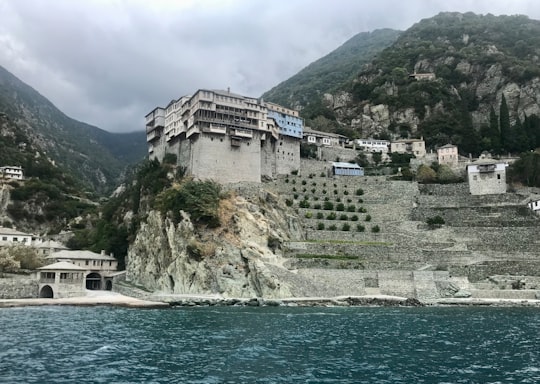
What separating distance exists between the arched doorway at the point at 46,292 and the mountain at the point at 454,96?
2332 inches

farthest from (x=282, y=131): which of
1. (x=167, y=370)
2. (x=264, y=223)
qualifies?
(x=167, y=370)

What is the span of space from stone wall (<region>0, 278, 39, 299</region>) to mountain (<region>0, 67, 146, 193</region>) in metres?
82.2

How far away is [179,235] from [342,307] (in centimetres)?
1827

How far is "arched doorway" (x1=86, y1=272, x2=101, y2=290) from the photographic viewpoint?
63.2m

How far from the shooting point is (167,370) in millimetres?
18750

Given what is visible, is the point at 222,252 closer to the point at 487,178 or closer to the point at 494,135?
the point at 487,178

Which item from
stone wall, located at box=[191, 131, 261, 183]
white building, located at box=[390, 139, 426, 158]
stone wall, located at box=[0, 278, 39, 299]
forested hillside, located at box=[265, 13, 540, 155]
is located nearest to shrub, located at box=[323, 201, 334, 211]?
stone wall, located at box=[191, 131, 261, 183]

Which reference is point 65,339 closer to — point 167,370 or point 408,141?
point 167,370

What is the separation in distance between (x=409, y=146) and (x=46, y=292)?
2269 inches

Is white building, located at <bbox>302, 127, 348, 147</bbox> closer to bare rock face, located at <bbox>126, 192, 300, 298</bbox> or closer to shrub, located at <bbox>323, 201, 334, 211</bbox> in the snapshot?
shrub, located at <bbox>323, 201, 334, 211</bbox>

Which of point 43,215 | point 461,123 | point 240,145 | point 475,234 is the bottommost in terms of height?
point 475,234

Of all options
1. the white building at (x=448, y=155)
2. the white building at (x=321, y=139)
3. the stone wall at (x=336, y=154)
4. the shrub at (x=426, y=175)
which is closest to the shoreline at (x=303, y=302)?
the shrub at (x=426, y=175)

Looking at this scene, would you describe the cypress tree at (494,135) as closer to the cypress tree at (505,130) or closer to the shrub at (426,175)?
the cypress tree at (505,130)

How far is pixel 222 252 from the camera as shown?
4834 cm
